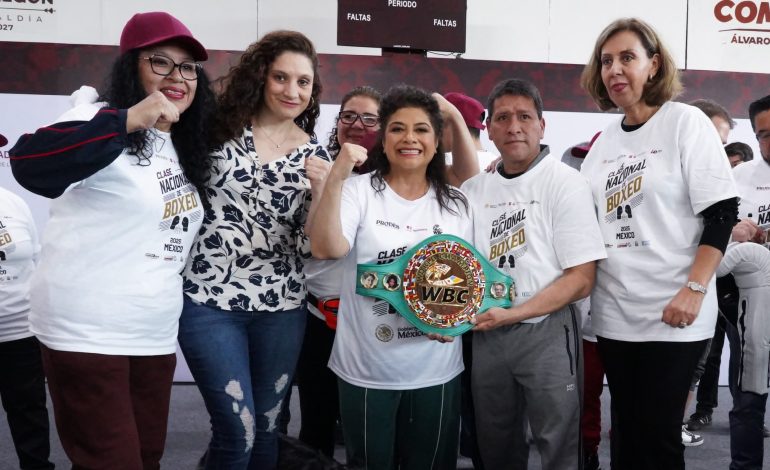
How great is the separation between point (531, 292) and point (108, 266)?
4.04ft

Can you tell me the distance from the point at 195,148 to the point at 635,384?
4.81 feet

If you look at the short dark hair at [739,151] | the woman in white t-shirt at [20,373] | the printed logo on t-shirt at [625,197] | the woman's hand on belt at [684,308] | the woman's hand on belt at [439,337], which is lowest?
the woman in white t-shirt at [20,373]

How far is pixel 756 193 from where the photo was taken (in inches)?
122

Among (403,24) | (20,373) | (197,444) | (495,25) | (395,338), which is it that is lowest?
(197,444)

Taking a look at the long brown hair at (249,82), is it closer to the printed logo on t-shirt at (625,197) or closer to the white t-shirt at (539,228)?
the white t-shirt at (539,228)

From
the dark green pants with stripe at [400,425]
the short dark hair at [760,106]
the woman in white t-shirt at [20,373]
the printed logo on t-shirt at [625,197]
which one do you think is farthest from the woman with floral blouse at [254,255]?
the short dark hair at [760,106]

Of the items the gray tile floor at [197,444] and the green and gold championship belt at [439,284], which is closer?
the green and gold championship belt at [439,284]

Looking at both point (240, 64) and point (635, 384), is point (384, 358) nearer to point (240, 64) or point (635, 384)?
point (635, 384)

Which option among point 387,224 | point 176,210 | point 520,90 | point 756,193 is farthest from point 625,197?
point 176,210

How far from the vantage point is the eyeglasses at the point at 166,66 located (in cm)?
198

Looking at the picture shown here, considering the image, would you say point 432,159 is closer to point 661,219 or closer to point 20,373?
point 661,219

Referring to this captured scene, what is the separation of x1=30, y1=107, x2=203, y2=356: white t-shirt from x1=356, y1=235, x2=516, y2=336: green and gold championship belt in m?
0.61

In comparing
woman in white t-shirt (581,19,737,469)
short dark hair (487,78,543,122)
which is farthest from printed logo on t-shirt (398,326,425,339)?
short dark hair (487,78,543,122)

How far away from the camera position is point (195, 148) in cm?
209
